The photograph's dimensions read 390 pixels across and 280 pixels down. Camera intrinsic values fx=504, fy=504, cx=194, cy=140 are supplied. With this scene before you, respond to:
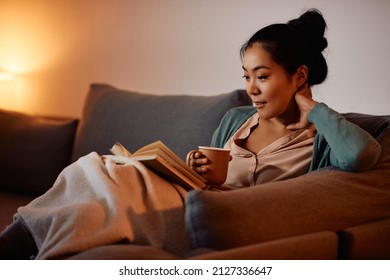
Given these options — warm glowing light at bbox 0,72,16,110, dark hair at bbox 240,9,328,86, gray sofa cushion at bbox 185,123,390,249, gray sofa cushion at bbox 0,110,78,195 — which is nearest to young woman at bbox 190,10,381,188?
dark hair at bbox 240,9,328,86

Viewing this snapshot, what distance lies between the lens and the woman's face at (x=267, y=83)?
4.35 ft

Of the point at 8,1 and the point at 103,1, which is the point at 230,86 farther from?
the point at 8,1

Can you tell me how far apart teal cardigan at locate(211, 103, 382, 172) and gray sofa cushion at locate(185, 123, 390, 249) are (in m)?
0.03

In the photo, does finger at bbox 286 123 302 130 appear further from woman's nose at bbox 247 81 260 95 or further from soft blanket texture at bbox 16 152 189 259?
soft blanket texture at bbox 16 152 189 259

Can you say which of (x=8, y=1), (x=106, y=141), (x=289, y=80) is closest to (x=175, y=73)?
(x=106, y=141)

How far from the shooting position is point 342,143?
3.54 feet

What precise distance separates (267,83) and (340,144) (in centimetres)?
32

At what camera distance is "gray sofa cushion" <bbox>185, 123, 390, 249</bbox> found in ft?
2.71

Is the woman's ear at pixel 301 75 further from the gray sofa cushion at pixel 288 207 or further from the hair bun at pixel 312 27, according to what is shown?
the gray sofa cushion at pixel 288 207

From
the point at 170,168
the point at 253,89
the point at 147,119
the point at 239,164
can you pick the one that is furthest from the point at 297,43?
the point at 147,119

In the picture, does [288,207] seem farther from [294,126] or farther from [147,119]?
[147,119]

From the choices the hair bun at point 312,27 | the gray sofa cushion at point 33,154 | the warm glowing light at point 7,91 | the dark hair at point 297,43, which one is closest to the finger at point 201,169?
the dark hair at point 297,43

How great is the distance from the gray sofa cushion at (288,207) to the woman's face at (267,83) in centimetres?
31

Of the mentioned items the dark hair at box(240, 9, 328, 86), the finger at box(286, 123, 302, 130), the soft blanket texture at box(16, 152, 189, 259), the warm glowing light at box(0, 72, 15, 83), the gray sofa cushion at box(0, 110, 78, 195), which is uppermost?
the dark hair at box(240, 9, 328, 86)
